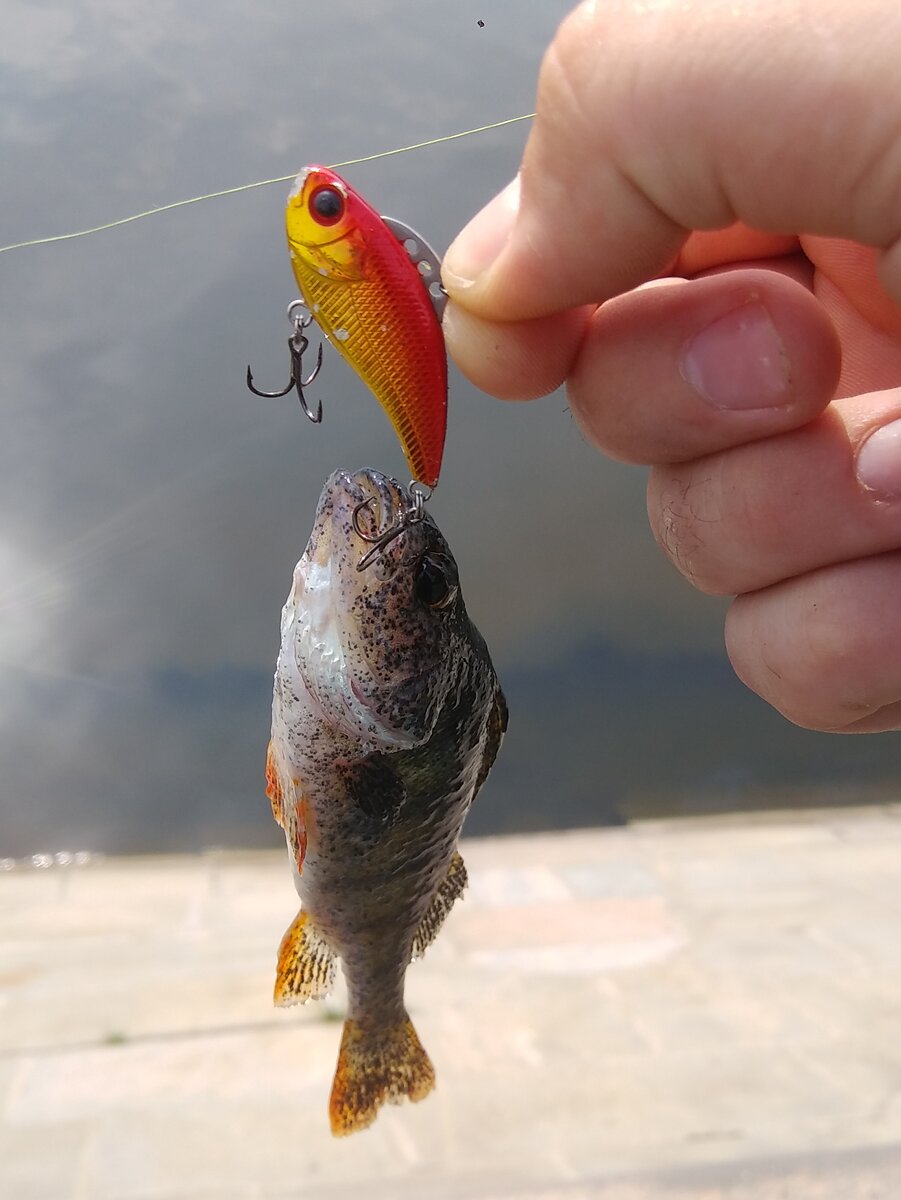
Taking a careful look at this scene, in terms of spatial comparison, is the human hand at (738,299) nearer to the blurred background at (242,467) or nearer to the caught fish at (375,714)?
the caught fish at (375,714)

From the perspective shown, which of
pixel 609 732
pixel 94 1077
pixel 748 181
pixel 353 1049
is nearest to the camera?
pixel 748 181

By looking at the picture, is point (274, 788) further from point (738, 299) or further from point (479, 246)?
point (738, 299)

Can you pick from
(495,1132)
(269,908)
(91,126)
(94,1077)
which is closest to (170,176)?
(91,126)

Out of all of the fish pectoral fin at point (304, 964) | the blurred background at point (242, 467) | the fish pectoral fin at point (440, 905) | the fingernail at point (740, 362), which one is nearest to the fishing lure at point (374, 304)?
the fingernail at point (740, 362)

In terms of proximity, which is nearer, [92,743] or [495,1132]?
[495,1132]

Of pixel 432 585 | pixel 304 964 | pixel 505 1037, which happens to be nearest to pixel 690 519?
pixel 432 585

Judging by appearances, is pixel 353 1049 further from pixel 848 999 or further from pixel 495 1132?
pixel 848 999
